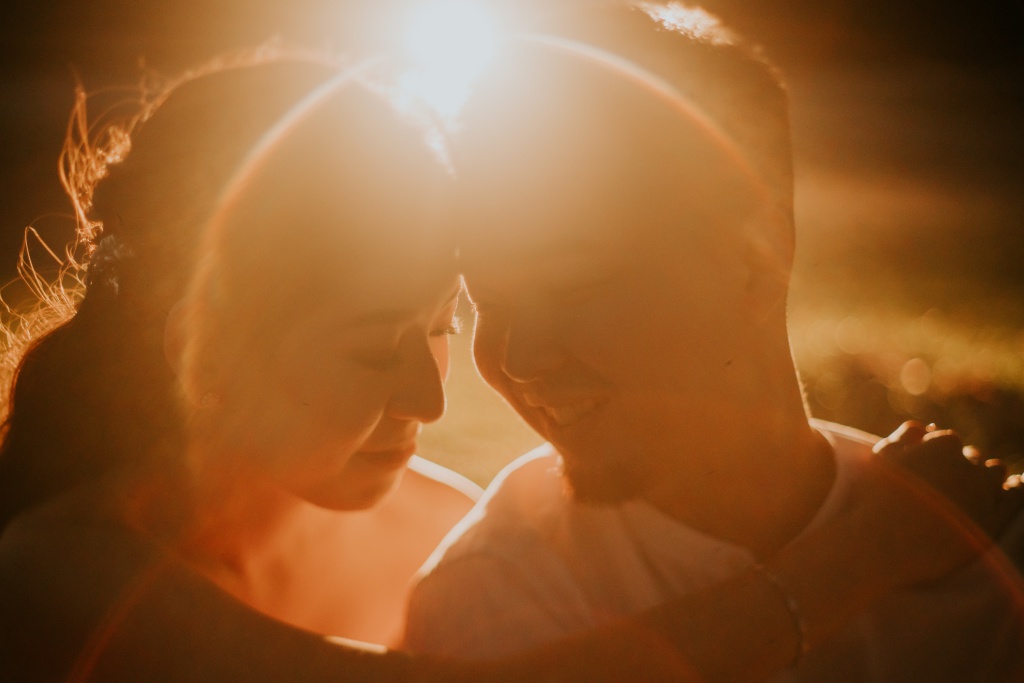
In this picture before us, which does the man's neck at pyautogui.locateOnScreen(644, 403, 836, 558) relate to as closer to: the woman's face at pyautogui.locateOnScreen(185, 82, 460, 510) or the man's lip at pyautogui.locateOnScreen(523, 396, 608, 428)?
the man's lip at pyautogui.locateOnScreen(523, 396, 608, 428)

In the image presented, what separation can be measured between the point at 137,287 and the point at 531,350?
0.89 meters

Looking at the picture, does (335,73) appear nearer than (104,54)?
Yes

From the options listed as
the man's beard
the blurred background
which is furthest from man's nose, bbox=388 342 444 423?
the blurred background

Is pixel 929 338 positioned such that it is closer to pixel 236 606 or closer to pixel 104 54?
pixel 236 606

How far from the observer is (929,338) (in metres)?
4.90

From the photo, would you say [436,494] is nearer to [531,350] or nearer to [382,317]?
[382,317]

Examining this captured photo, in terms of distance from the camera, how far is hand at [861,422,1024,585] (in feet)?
5.50

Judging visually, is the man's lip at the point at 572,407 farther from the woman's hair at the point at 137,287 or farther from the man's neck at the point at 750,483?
the woman's hair at the point at 137,287

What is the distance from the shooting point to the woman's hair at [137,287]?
79.0 inches

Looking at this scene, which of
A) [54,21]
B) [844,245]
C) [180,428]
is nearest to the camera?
[180,428]

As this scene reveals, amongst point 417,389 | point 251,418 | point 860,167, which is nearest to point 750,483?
point 417,389

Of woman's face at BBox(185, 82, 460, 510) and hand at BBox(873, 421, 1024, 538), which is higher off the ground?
woman's face at BBox(185, 82, 460, 510)

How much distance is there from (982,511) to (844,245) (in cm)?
541

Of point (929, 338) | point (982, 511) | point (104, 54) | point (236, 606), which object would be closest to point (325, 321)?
point (236, 606)
